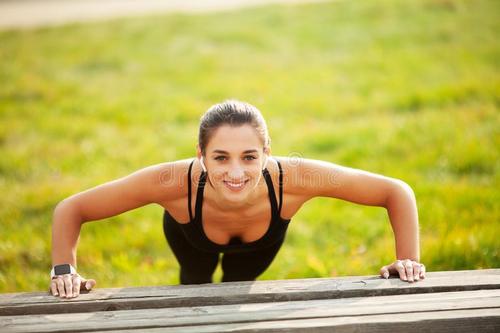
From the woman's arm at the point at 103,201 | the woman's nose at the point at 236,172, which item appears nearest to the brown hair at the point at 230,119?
the woman's nose at the point at 236,172

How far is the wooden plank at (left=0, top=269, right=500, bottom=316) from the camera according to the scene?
244 centimetres

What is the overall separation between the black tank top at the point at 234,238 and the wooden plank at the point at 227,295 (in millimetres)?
538

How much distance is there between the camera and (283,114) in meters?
7.25

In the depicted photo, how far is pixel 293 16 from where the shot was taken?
10.9m

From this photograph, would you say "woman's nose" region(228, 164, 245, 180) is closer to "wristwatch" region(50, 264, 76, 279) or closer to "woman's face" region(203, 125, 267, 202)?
"woman's face" region(203, 125, 267, 202)

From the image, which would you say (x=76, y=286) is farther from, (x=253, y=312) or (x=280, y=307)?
(x=280, y=307)

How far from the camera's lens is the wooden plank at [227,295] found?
2.44m

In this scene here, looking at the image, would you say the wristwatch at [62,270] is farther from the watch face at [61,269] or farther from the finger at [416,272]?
the finger at [416,272]

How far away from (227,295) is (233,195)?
0.53 m

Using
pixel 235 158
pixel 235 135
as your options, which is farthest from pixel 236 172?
pixel 235 135

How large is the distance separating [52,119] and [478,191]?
212 inches

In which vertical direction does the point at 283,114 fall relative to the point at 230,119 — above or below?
above

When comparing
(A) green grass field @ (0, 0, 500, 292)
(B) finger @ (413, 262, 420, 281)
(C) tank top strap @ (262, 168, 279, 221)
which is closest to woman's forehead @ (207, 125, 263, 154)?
(C) tank top strap @ (262, 168, 279, 221)

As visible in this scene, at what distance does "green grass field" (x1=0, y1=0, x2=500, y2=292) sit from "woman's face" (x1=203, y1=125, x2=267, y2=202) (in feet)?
4.83
